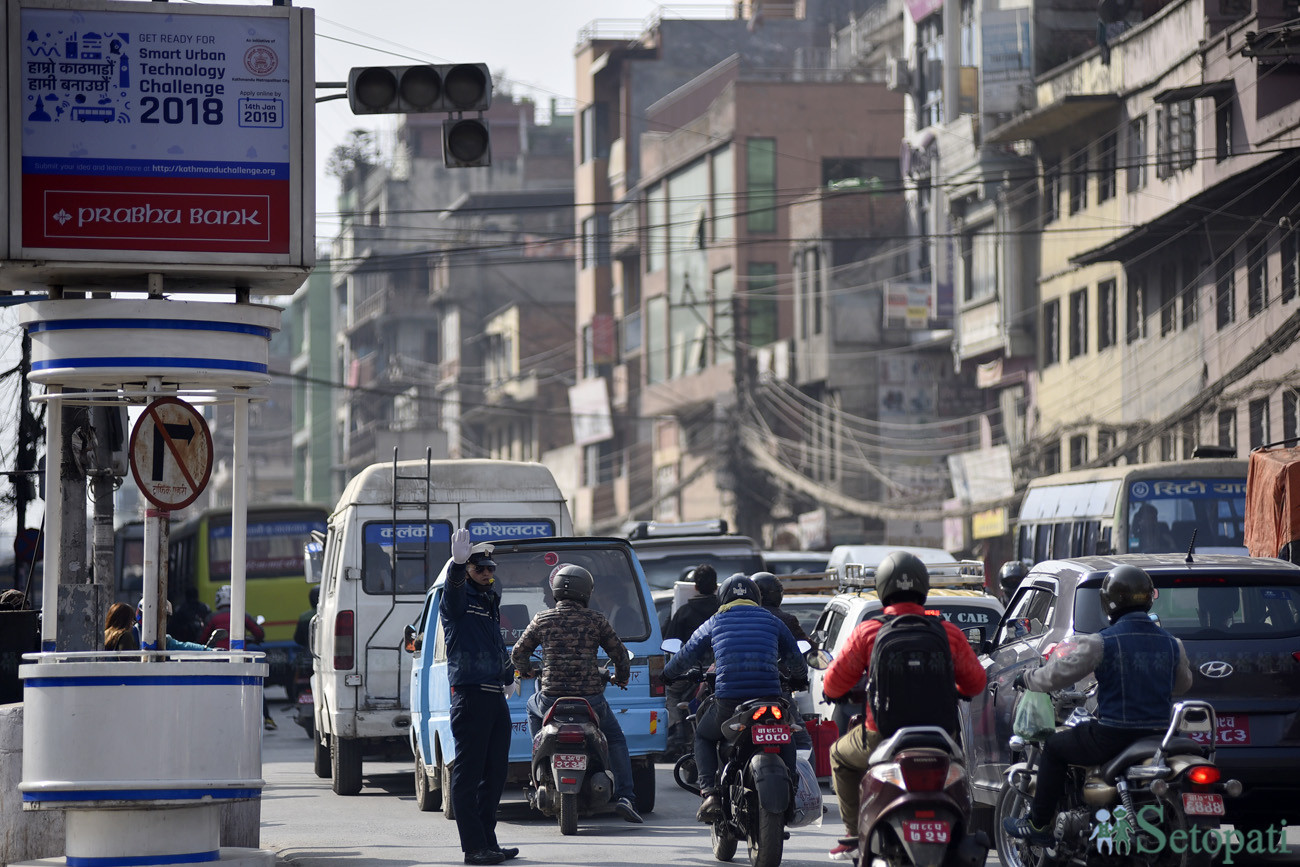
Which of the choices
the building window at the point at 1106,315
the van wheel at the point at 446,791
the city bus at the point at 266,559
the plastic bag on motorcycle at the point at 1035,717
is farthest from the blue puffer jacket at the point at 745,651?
the building window at the point at 1106,315

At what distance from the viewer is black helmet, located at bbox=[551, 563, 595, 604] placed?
41.0ft

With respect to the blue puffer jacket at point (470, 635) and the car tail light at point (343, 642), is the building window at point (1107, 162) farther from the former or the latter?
the blue puffer jacket at point (470, 635)

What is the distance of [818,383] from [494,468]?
38.3 meters

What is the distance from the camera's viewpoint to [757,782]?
10.3 meters

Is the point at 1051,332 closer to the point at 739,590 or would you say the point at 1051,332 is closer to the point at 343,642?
the point at 343,642

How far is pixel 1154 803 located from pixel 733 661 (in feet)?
9.87

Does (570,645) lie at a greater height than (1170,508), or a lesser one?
lesser

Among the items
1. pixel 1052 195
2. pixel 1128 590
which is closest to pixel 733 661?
pixel 1128 590

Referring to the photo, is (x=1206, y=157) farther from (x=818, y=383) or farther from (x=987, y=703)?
(x=987, y=703)

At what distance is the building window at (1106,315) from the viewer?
134ft

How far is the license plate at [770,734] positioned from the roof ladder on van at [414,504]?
6287 millimetres

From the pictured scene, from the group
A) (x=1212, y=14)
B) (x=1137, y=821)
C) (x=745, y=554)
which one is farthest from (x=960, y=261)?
(x=1137, y=821)

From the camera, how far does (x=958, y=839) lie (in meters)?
7.78

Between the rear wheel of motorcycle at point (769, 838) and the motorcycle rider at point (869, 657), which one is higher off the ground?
the motorcycle rider at point (869, 657)
